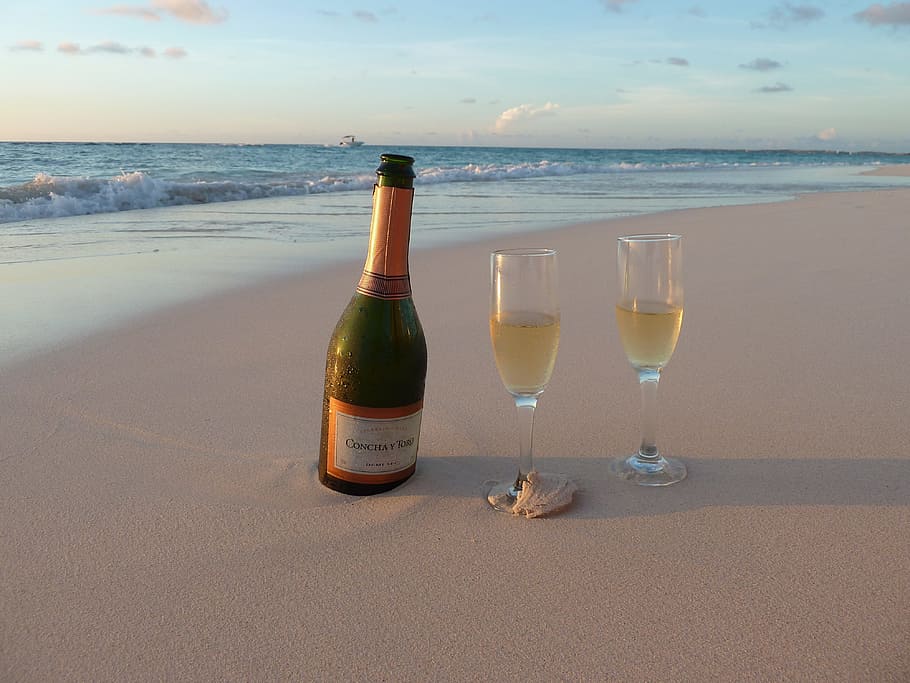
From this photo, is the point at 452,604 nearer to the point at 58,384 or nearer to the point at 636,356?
the point at 636,356

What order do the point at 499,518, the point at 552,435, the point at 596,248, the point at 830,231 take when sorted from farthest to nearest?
the point at 830,231, the point at 596,248, the point at 552,435, the point at 499,518

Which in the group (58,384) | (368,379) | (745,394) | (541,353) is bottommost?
(58,384)

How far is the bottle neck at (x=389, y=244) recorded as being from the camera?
1556mm

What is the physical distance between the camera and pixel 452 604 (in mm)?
1308

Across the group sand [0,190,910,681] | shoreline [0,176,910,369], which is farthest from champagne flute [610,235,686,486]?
shoreline [0,176,910,369]

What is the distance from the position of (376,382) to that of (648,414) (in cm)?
61

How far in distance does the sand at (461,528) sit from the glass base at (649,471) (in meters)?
0.04

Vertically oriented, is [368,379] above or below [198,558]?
above

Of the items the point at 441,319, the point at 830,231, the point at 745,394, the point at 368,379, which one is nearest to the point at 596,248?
the point at 830,231

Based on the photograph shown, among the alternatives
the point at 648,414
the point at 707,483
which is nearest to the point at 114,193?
the point at 648,414

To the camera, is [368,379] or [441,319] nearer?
[368,379]

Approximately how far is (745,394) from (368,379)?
1.24m

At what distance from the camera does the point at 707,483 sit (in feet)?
5.68

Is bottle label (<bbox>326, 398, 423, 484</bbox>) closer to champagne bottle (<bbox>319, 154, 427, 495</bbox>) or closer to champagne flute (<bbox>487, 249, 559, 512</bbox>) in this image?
champagne bottle (<bbox>319, 154, 427, 495</bbox>)
